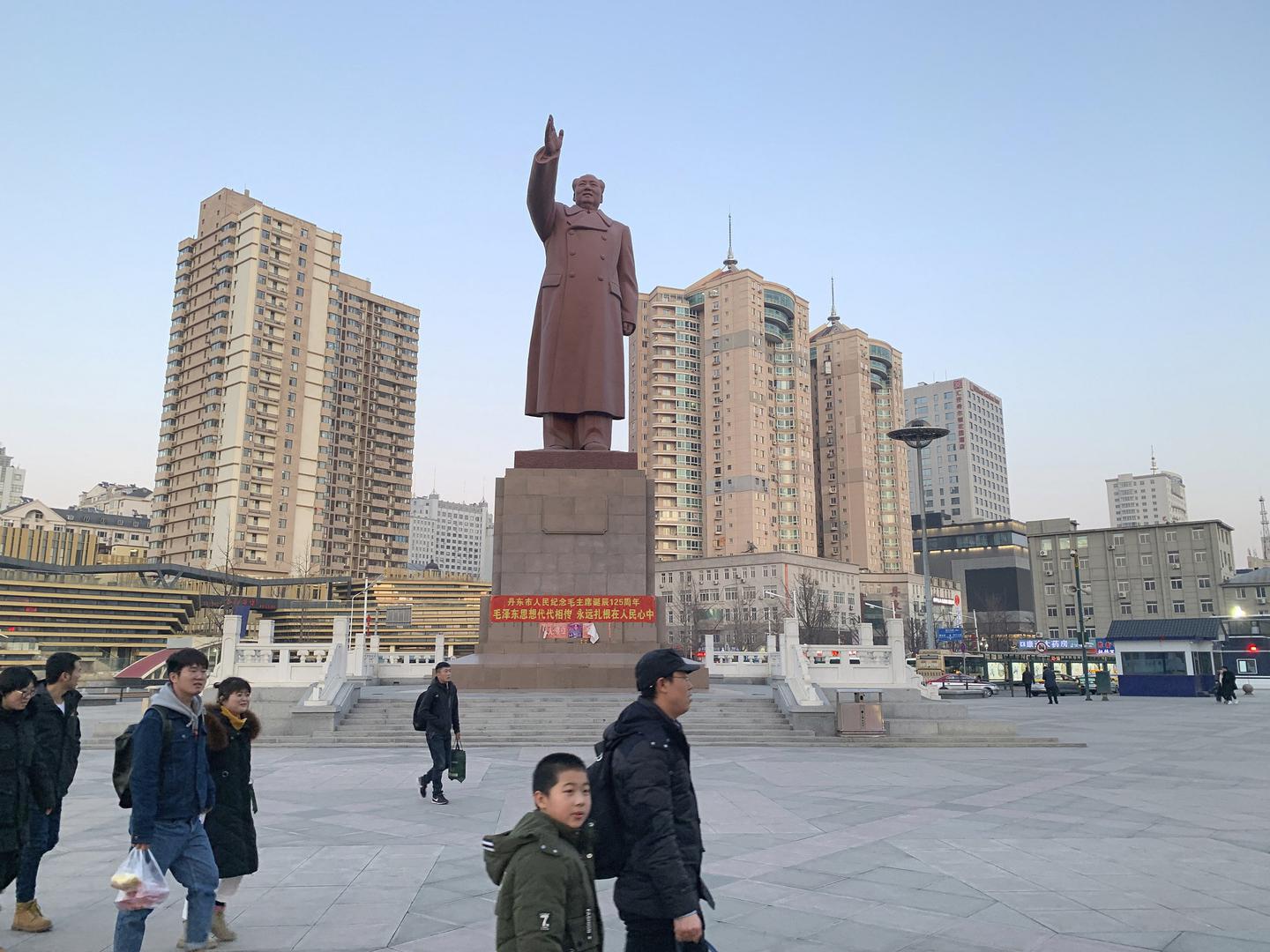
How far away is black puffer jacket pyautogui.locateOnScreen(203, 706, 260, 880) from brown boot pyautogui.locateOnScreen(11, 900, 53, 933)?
1.29m

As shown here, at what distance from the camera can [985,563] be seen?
134500mm

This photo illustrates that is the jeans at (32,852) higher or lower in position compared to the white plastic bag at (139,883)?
lower

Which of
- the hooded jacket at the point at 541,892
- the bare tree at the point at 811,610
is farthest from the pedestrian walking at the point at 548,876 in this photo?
the bare tree at the point at 811,610

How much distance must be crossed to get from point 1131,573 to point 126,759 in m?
A: 89.5

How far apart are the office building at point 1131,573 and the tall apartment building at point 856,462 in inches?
1333

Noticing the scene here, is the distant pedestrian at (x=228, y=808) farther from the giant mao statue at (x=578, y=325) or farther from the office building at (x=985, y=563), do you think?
the office building at (x=985, y=563)

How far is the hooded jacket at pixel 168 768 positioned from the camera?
4.70 meters

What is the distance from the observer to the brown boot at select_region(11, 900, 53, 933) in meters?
5.55

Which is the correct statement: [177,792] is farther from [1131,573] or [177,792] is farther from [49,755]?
[1131,573]

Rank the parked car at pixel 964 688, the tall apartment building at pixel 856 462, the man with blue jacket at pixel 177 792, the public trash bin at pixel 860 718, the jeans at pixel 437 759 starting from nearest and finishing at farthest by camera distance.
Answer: the man with blue jacket at pixel 177 792 → the jeans at pixel 437 759 → the public trash bin at pixel 860 718 → the parked car at pixel 964 688 → the tall apartment building at pixel 856 462

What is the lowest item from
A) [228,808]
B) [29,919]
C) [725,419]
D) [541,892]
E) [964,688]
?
[964,688]

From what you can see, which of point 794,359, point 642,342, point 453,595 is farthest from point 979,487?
point 453,595

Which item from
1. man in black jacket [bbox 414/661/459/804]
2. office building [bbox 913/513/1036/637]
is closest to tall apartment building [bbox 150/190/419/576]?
man in black jacket [bbox 414/661/459/804]

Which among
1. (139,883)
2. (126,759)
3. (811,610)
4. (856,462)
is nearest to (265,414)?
(811,610)
